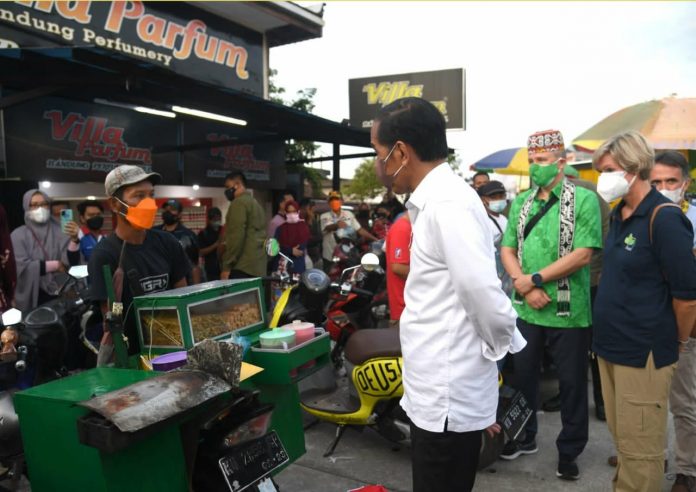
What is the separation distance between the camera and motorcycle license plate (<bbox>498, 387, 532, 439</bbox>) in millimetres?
3215

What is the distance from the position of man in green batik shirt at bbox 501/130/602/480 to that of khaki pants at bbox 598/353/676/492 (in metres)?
0.67

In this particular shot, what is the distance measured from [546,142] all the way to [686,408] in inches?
69.4

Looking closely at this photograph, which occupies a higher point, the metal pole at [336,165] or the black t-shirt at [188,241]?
the metal pole at [336,165]

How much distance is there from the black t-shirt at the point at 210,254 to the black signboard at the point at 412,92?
7975mm

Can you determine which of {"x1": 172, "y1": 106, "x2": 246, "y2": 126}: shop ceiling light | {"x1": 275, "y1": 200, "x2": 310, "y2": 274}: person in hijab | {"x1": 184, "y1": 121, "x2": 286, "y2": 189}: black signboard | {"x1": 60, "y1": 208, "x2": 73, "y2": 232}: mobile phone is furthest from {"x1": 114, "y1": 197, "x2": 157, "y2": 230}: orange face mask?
{"x1": 184, "y1": 121, "x2": 286, "y2": 189}: black signboard

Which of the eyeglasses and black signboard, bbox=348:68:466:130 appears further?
black signboard, bbox=348:68:466:130

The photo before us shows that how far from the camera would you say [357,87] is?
53.4ft

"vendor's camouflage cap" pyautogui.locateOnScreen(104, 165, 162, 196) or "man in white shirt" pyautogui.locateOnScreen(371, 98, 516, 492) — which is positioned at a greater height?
"vendor's camouflage cap" pyautogui.locateOnScreen(104, 165, 162, 196)

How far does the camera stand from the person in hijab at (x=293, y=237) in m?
7.96

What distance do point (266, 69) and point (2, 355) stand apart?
997 centimetres

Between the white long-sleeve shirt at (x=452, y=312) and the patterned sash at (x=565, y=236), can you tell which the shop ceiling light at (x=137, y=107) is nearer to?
the patterned sash at (x=565, y=236)

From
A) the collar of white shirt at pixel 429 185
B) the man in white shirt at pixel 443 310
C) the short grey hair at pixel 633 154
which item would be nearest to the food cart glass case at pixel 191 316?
the man in white shirt at pixel 443 310

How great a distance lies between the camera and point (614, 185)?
2.61 meters

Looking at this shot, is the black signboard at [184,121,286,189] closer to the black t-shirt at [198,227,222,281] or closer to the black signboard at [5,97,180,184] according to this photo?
the black signboard at [5,97,180,184]
